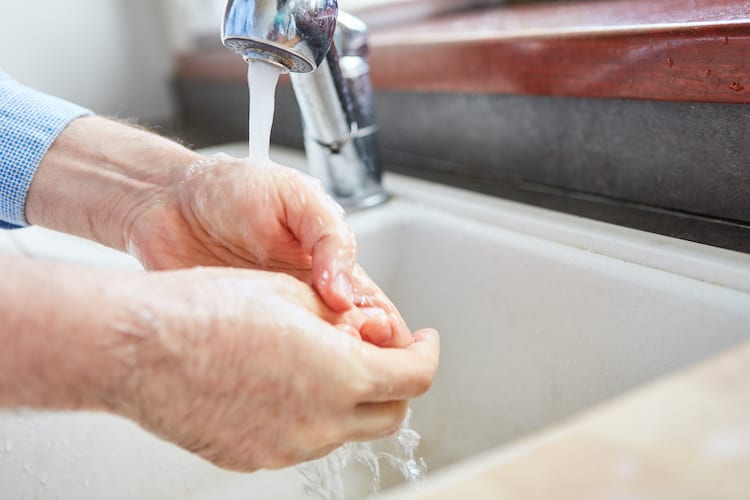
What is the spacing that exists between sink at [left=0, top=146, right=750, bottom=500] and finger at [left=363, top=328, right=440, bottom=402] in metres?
0.18

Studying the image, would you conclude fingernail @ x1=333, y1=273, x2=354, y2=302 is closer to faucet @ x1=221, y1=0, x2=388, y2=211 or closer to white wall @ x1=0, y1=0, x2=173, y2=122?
faucet @ x1=221, y1=0, x2=388, y2=211

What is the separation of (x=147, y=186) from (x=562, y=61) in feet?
1.23

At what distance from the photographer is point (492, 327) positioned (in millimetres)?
646

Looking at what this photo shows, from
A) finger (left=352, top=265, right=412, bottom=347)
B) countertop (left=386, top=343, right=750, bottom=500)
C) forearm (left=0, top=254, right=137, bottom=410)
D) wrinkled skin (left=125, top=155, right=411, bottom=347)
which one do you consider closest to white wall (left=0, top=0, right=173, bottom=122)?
wrinkled skin (left=125, top=155, right=411, bottom=347)

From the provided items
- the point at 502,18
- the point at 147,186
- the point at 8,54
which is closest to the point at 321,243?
the point at 147,186

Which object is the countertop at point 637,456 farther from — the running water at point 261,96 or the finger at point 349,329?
the running water at point 261,96

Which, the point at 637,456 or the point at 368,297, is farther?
the point at 368,297

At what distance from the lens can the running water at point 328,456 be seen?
1.68 feet

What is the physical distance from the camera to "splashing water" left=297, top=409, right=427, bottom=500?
0.55 meters

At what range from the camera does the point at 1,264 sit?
1.18 ft

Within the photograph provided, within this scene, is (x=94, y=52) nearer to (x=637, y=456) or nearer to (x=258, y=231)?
(x=258, y=231)

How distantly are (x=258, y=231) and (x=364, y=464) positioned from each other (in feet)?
0.86

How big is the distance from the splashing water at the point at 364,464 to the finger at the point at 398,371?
0.08m

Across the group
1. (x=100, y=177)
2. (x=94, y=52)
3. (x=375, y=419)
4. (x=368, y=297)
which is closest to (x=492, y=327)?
(x=368, y=297)
